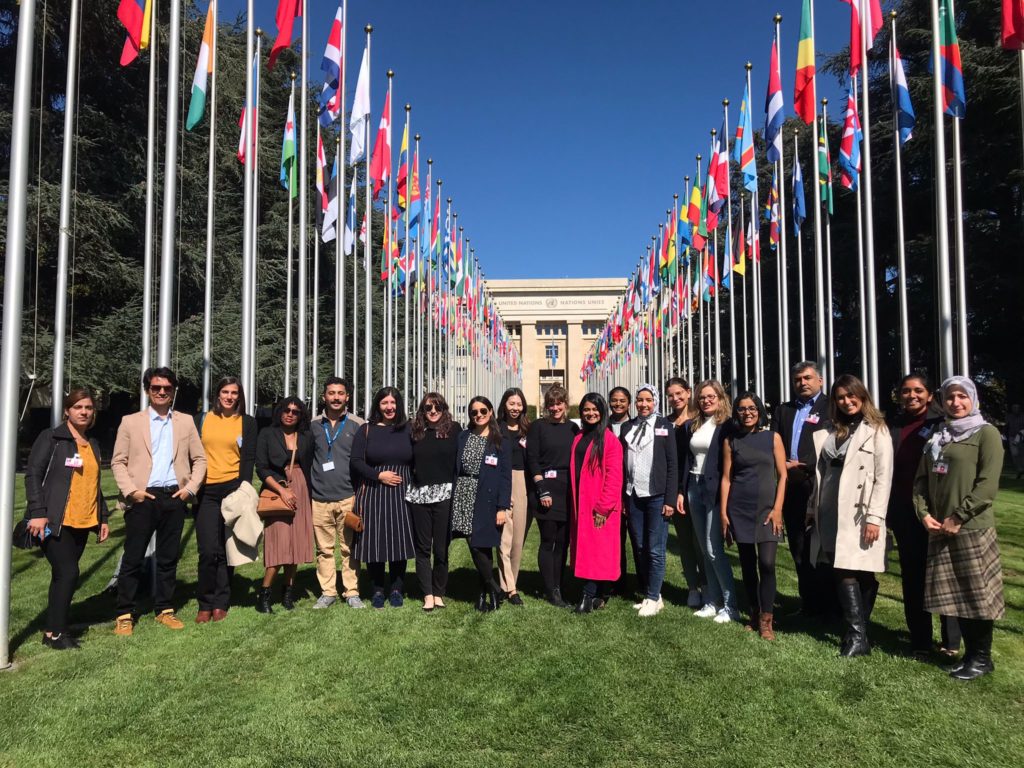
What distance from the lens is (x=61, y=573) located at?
5.04 m

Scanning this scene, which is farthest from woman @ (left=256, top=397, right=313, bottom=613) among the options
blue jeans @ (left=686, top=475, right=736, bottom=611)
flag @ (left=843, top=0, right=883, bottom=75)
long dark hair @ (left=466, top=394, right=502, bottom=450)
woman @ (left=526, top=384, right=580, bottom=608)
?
A: flag @ (left=843, top=0, right=883, bottom=75)

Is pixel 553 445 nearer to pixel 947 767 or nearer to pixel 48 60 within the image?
pixel 947 767

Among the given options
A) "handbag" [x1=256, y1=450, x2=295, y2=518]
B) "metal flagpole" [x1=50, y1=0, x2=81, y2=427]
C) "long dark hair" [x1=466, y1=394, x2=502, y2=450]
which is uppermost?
"metal flagpole" [x1=50, y1=0, x2=81, y2=427]

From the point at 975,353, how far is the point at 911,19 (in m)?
11.4

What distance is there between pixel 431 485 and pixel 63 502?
2715mm

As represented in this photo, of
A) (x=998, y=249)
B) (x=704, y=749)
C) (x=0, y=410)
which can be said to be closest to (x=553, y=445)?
(x=704, y=749)

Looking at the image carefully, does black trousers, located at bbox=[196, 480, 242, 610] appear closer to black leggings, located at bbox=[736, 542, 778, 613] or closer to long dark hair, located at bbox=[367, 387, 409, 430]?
long dark hair, located at bbox=[367, 387, 409, 430]

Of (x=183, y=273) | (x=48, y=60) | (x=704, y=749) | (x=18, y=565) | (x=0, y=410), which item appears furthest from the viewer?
(x=183, y=273)

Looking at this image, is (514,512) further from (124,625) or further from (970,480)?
(970,480)

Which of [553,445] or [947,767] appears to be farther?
[553,445]

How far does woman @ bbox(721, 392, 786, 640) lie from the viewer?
5.27 meters

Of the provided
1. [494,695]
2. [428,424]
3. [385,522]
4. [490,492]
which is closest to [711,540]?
[490,492]

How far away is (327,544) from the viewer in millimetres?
6266

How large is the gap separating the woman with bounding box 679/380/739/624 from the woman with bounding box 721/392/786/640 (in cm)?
13
